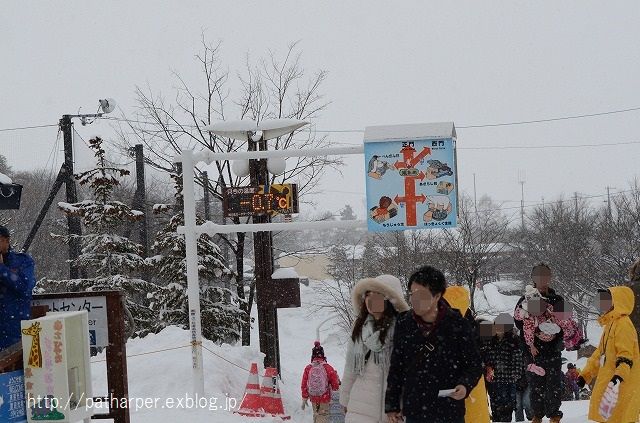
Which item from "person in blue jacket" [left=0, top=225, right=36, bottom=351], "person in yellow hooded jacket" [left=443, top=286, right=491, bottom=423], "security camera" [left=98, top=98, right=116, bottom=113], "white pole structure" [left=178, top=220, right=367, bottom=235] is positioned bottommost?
"person in yellow hooded jacket" [left=443, top=286, right=491, bottom=423]

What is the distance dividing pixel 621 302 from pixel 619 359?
0.51 m

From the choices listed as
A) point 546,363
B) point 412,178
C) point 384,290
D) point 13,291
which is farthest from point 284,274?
point 384,290

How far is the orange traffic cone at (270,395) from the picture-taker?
41.4ft

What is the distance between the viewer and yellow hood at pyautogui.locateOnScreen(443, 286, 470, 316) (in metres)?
7.21

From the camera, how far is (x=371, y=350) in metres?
5.48

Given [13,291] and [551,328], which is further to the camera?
[551,328]

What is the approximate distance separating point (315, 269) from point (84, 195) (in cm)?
4281

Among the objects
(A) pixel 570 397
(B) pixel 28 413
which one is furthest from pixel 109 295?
(A) pixel 570 397

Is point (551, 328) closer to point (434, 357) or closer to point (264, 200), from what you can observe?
point (434, 357)

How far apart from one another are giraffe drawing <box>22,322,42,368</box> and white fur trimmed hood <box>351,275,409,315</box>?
2.67m

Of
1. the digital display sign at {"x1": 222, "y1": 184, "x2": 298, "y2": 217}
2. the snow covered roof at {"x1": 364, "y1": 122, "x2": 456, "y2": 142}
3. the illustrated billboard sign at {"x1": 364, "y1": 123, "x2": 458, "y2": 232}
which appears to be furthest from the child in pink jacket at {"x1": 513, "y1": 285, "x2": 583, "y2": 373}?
the digital display sign at {"x1": 222, "y1": 184, "x2": 298, "y2": 217}

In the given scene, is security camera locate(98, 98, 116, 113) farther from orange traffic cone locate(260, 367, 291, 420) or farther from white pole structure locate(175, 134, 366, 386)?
orange traffic cone locate(260, 367, 291, 420)

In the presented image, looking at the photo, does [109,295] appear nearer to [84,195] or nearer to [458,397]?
[458,397]

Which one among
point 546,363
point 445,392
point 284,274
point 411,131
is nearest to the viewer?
point 445,392
